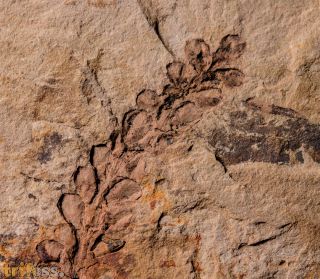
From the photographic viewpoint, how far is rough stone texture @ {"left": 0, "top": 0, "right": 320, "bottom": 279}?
165 cm

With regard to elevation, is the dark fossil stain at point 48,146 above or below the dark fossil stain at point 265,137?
above

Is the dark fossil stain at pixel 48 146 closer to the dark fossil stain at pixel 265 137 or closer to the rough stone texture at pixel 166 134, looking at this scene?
the rough stone texture at pixel 166 134

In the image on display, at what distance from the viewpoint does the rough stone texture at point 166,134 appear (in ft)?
5.40

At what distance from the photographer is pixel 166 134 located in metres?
1.67

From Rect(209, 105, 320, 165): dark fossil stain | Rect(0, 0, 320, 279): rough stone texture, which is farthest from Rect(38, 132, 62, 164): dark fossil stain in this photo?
Rect(209, 105, 320, 165): dark fossil stain

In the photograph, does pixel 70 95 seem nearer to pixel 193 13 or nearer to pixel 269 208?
pixel 193 13

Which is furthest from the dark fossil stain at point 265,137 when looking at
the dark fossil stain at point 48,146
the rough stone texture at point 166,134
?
the dark fossil stain at point 48,146

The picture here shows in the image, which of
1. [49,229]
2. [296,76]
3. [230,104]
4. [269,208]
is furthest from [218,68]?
[49,229]

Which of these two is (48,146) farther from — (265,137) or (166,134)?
(265,137)

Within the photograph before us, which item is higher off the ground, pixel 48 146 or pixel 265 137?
pixel 48 146

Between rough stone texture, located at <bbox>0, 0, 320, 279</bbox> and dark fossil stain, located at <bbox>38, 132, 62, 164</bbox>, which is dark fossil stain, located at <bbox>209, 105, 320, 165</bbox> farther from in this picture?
dark fossil stain, located at <bbox>38, 132, 62, 164</bbox>

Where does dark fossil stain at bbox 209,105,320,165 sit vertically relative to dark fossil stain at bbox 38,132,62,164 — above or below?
below

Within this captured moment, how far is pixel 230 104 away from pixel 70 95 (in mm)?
419

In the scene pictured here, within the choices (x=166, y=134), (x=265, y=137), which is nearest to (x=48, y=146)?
(x=166, y=134)
